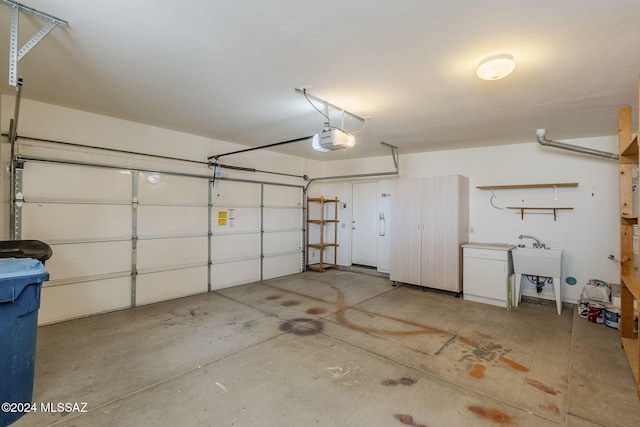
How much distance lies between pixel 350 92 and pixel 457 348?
9.30 feet

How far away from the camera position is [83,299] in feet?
12.4

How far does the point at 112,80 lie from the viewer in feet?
9.21

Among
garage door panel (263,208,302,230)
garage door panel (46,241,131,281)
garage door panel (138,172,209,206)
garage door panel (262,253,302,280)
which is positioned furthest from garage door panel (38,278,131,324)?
garage door panel (263,208,302,230)

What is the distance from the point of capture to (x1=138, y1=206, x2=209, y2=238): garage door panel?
14.3 feet

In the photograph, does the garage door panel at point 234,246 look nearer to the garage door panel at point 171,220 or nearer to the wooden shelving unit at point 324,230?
the garage door panel at point 171,220

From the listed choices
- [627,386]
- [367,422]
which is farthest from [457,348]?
[367,422]

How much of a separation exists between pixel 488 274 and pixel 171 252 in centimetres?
489

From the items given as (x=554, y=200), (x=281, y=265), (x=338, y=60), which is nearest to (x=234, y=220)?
(x=281, y=265)

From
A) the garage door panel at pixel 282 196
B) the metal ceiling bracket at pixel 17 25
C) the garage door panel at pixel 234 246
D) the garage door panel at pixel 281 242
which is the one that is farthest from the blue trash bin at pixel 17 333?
the garage door panel at pixel 282 196

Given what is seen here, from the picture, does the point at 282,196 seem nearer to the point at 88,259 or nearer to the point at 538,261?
the point at 88,259

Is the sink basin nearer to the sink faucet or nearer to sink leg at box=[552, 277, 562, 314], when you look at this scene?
sink leg at box=[552, 277, 562, 314]

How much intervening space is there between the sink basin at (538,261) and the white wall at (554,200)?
1.84 feet

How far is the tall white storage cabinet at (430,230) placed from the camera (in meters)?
4.89

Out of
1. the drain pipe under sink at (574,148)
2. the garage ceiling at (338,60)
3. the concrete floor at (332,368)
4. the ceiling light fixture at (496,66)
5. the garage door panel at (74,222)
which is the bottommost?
the concrete floor at (332,368)
